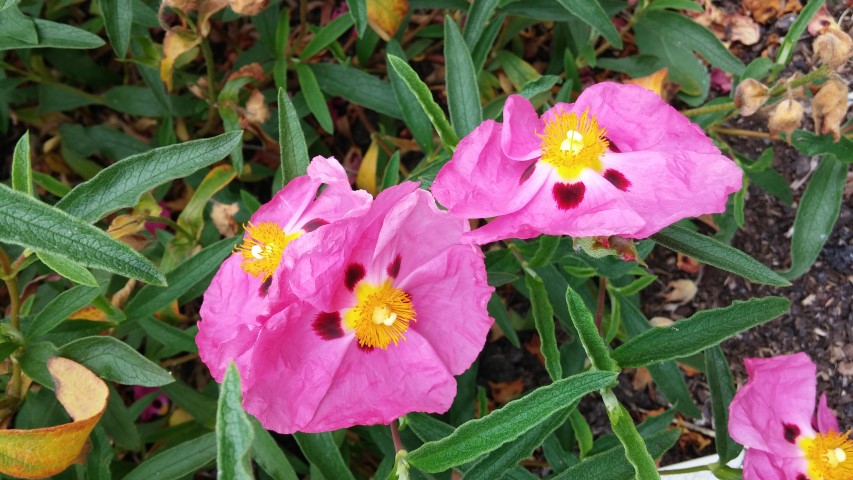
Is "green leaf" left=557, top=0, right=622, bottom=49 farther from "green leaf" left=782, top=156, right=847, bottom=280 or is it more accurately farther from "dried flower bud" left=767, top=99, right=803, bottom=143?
"green leaf" left=782, top=156, right=847, bottom=280

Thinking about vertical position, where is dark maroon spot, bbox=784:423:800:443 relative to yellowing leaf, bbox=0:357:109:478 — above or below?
below

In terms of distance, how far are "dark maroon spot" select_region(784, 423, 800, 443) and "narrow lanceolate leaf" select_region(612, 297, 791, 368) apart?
38 cm

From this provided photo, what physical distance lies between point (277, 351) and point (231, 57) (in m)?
2.06

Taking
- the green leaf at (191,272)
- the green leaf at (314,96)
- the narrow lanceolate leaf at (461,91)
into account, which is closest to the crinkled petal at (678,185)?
the narrow lanceolate leaf at (461,91)

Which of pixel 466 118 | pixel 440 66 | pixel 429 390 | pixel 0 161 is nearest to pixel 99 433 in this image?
pixel 429 390

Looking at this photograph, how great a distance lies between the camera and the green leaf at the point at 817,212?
2221 mm

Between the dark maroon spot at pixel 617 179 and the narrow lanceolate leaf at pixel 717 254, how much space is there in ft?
0.47

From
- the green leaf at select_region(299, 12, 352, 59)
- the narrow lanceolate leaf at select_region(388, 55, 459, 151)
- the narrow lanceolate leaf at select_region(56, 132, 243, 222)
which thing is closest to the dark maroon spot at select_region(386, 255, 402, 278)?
the narrow lanceolate leaf at select_region(388, 55, 459, 151)

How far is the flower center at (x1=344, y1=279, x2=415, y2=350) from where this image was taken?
1553 millimetres

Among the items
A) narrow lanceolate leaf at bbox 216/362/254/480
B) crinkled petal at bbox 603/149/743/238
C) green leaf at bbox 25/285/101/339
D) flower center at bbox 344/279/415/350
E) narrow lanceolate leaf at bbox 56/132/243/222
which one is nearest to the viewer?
narrow lanceolate leaf at bbox 216/362/254/480

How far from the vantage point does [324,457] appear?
186 centimetres

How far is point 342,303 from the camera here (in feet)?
5.21

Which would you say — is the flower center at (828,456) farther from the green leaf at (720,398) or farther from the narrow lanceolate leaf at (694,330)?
the narrow lanceolate leaf at (694,330)

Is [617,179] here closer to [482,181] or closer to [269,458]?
[482,181]
